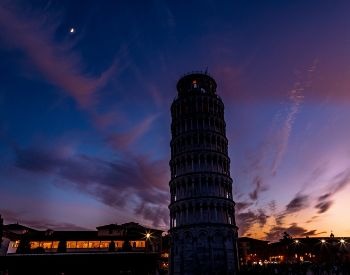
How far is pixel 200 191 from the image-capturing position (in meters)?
55.7

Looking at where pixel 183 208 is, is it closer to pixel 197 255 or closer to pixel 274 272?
pixel 197 255

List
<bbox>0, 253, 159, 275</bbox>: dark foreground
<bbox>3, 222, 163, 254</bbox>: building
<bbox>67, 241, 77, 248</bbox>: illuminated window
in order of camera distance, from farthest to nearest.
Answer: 1. <bbox>67, 241, 77, 248</bbox>: illuminated window
2. <bbox>3, 222, 163, 254</bbox>: building
3. <bbox>0, 253, 159, 275</bbox>: dark foreground

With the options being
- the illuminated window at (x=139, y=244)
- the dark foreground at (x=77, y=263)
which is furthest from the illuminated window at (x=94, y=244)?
the dark foreground at (x=77, y=263)

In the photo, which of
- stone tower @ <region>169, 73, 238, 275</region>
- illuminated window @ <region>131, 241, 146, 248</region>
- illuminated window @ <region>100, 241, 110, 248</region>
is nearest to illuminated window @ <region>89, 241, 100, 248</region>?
illuminated window @ <region>100, 241, 110, 248</region>

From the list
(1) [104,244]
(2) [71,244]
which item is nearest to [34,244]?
(2) [71,244]

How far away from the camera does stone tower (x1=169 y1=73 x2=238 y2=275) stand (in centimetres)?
5272

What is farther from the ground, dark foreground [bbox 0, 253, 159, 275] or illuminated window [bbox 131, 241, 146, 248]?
illuminated window [bbox 131, 241, 146, 248]

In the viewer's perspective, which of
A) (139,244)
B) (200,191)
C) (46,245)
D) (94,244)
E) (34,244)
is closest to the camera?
(200,191)

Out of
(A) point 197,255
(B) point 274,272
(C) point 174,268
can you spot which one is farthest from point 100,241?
(B) point 274,272

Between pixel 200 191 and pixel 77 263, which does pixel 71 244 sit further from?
pixel 200 191

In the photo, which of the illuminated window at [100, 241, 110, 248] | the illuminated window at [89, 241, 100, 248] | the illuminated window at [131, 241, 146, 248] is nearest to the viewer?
the illuminated window at [89, 241, 100, 248]

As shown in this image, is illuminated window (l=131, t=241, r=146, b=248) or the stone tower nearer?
the stone tower

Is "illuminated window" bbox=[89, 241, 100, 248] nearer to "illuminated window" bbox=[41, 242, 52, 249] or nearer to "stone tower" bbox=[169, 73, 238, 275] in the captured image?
"illuminated window" bbox=[41, 242, 52, 249]

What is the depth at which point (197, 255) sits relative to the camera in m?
52.4
